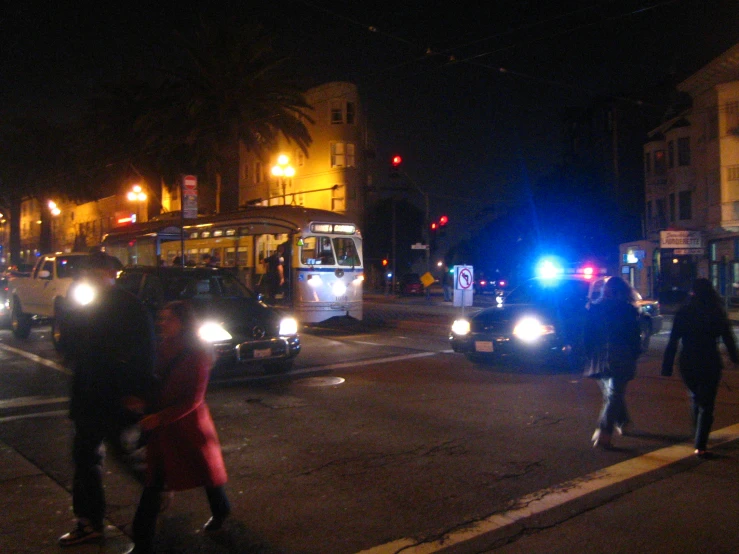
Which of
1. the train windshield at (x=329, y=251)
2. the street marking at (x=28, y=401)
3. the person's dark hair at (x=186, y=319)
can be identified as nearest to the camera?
the person's dark hair at (x=186, y=319)

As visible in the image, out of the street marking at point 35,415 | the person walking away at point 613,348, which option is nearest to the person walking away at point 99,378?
the person walking away at point 613,348

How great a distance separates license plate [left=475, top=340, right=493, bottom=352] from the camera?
12.4 meters

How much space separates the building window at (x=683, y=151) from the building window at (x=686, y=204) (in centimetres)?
165

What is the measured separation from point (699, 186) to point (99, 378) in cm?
3875

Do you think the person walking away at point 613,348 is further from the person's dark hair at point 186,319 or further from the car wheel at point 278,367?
the car wheel at point 278,367

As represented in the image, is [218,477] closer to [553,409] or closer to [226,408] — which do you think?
[226,408]

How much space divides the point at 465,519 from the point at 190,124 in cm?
3117

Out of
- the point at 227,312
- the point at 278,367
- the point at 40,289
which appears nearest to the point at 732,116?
the point at 278,367

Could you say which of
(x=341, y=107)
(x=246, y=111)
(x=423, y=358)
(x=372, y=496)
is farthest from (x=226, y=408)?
(x=341, y=107)

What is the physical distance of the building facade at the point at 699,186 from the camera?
1340 inches

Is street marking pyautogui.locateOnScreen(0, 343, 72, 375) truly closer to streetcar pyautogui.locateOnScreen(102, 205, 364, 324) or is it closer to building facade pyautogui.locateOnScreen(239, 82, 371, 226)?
streetcar pyautogui.locateOnScreen(102, 205, 364, 324)

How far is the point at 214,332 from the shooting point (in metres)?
A: 11.1

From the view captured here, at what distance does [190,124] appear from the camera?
3388 cm

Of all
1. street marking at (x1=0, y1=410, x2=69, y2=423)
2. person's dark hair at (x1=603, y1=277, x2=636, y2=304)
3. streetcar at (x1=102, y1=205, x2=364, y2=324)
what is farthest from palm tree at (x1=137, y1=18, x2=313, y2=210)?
person's dark hair at (x1=603, y1=277, x2=636, y2=304)
